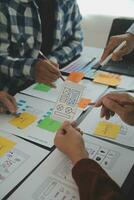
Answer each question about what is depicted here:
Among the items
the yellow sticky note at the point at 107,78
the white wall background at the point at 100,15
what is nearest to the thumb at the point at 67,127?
the yellow sticky note at the point at 107,78

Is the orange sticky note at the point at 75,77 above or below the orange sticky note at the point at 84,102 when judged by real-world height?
above

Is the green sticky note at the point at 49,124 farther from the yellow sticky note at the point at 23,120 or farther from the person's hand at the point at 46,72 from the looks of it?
the person's hand at the point at 46,72

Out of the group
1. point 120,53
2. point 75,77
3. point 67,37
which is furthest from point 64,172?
point 67,37

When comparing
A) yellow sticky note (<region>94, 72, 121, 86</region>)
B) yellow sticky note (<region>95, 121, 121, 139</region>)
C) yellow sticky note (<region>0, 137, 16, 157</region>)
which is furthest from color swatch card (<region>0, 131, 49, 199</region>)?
yellow sticky note (<region>94, 72, 121, 86</region>)

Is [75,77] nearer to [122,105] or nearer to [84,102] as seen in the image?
[84,102]

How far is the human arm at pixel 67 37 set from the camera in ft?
5.29

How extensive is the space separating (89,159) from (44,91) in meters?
0.56

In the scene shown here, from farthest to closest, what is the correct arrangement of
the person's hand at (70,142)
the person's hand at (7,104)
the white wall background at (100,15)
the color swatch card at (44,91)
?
the white wall background at (100,15), the color swatch card at (44,91), the person's hand at (7,104), the person's hand at (70,142)

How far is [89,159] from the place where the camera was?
0.82 metres

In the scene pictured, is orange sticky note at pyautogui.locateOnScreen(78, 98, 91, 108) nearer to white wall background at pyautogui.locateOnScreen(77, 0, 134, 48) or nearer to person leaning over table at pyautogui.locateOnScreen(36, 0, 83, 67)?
person leaning over table at pyautogui.locateOnScreen(36, 0, 83, 67)

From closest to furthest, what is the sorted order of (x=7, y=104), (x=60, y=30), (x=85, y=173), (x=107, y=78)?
1. (x=85, y=173)
2. (x=7, y=104)
3. (x=107, y=78)
4. (x=60, y=30)

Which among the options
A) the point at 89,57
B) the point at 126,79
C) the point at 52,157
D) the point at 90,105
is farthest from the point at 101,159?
the point at 89,57

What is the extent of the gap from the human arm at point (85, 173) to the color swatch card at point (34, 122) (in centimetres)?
7

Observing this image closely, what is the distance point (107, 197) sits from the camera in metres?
0.71
